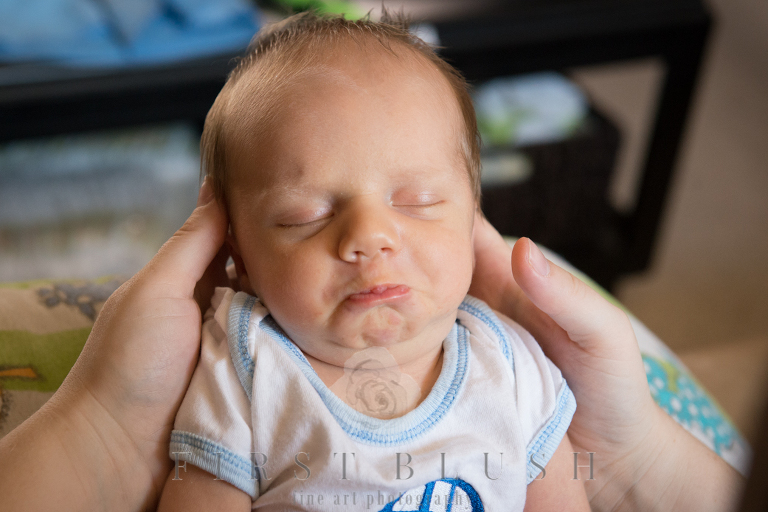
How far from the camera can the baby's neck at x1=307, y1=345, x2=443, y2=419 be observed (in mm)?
742

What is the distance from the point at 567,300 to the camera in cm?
76

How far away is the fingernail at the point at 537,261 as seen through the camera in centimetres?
73

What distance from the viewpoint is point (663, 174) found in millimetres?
1934

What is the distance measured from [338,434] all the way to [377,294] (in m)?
0.15

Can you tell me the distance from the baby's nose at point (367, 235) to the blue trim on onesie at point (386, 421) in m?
0.13

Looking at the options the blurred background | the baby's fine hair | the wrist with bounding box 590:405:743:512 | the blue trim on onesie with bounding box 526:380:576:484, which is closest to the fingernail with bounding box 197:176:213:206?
the baby's fine hair

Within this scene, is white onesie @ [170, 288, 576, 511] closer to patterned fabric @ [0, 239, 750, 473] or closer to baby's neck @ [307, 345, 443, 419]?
baby's neck @ [307, 345, 443, 419]

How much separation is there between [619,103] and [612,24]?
950 mm

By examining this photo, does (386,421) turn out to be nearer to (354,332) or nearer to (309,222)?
(354,332)

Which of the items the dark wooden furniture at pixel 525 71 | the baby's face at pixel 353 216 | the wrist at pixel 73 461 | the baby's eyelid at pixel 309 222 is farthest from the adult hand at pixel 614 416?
the dark wooden furniture at pixel 525 71

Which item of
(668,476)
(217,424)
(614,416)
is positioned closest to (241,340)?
(217,424)

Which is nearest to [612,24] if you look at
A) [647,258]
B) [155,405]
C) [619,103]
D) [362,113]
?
[647,258]

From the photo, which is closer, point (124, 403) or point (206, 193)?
point (124, 403)

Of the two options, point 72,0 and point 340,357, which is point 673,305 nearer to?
point 340,357
